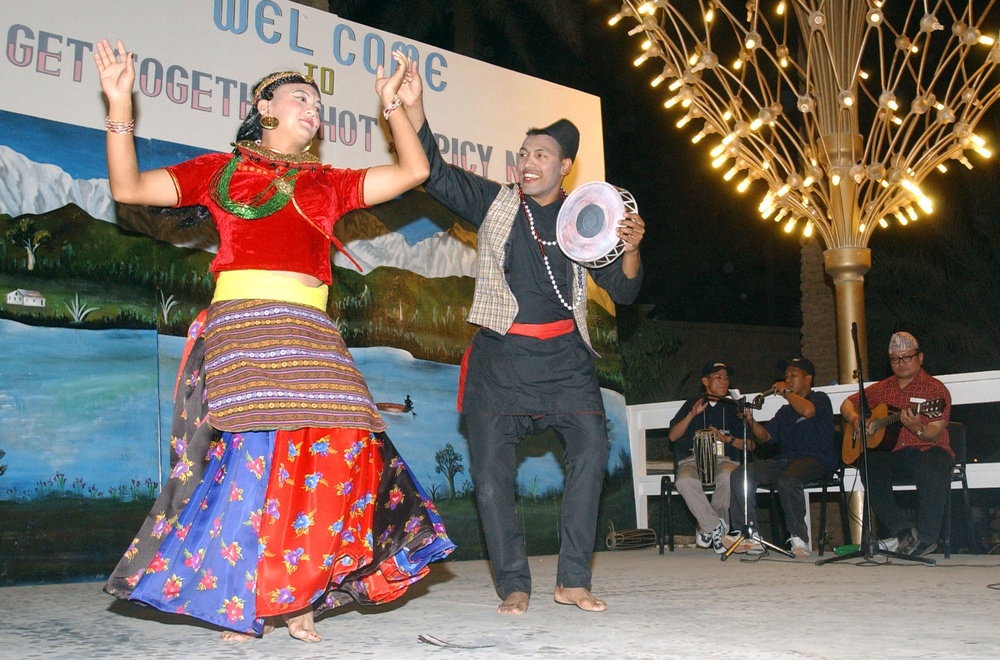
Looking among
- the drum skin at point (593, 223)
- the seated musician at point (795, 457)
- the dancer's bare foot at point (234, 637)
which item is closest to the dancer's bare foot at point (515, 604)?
the dancer's bare foot at point (234, 637)

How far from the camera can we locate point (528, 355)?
4344 millimetres

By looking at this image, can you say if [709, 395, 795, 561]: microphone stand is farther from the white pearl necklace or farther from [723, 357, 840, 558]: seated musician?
the white pearl necklace

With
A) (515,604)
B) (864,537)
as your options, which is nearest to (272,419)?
(515,604)

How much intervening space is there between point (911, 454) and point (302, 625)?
5206 millimetres

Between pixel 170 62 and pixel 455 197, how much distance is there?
2.49m

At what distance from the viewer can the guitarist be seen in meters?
7.05

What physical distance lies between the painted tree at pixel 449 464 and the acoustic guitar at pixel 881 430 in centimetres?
287

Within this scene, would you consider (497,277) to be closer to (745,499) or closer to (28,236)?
(28,236)

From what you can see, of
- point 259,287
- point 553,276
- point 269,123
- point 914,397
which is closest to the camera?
point 259,287

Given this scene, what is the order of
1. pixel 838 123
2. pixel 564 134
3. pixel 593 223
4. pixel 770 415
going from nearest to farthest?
pixel 593 223, pixel 564 134, pixel 770 415, pixel 838 123

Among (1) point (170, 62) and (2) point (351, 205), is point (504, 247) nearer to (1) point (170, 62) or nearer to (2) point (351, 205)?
(2) point (351, 205)

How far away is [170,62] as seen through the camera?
5965mm

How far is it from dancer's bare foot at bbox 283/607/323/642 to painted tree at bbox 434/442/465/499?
138 inches

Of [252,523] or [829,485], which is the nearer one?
[252,523]
